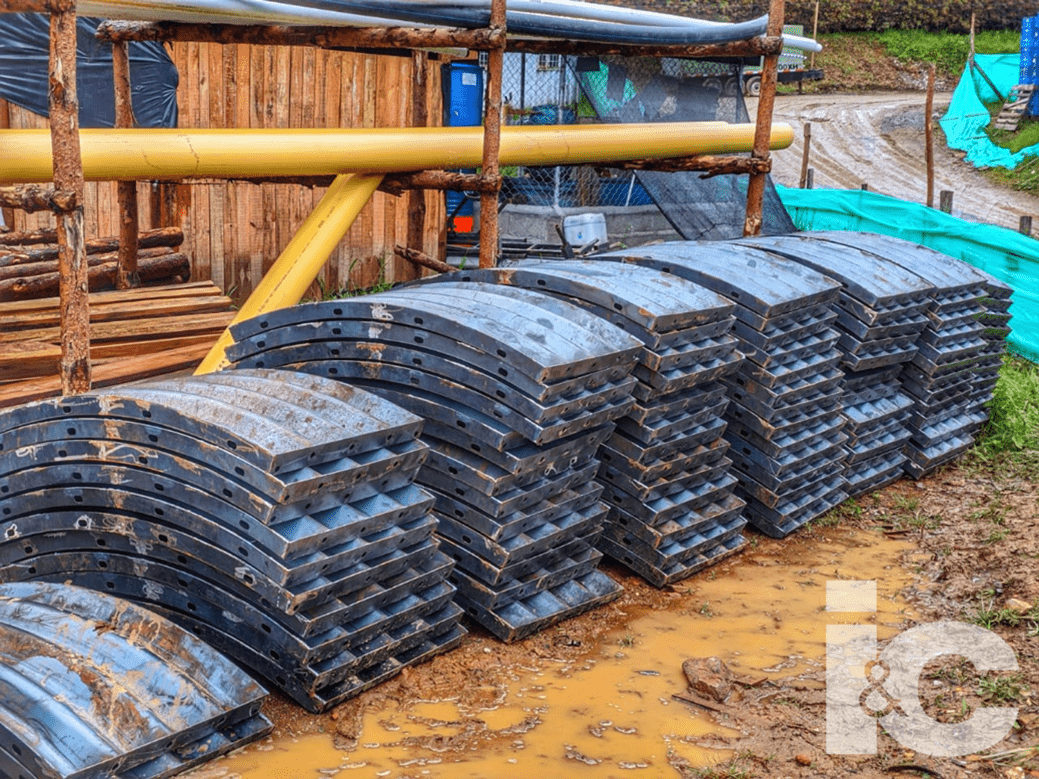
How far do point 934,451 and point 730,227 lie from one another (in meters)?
4.39

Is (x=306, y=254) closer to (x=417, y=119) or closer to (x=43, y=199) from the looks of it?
(x=43, y=199)

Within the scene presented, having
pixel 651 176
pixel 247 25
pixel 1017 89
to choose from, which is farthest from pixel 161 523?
pixel 1017 89

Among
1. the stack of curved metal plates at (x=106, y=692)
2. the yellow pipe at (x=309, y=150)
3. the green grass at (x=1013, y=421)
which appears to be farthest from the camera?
the green grass at (x=1013, y=421)

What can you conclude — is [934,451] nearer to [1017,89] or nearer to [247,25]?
[247,25]

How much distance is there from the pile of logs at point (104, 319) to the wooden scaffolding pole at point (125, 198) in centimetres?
29

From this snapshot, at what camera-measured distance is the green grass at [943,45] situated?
45.2 metres

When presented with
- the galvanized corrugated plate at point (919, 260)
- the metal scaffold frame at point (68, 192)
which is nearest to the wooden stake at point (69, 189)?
the metal scaffold frame at point (68, 192)

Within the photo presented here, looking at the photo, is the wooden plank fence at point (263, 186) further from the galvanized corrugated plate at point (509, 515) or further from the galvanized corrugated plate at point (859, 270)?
the galvanized corrugated plate at point (509, 515)

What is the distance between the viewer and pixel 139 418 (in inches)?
176

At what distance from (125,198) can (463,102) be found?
7088 millimetres

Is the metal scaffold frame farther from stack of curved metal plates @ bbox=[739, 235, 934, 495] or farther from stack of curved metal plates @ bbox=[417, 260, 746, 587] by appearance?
stack of curved metal plates @ bbox=[739, 235, 934, 495]

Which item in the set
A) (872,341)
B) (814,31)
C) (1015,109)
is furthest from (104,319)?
(814,31)

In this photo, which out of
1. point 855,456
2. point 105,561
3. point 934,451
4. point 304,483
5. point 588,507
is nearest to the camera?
point 304,483

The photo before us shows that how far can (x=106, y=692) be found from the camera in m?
3.77
